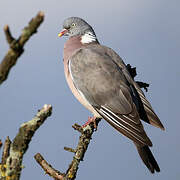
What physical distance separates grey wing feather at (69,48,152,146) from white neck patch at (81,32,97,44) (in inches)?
30.6

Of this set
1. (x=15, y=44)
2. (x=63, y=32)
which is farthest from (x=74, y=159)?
(x=63, y=32)

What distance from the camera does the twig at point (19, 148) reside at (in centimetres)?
344

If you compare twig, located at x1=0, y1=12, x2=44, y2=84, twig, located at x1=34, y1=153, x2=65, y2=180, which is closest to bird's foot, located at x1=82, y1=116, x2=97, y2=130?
twig, located at x1=34, y1=153, x2=65, y2=180

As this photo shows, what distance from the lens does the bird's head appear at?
8.19 meters

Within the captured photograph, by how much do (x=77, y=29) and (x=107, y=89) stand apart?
2.35 meters

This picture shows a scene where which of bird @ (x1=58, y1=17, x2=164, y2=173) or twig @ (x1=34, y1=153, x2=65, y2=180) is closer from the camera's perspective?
twig @ (x1=34, y1=153, x2=65, y2=180)

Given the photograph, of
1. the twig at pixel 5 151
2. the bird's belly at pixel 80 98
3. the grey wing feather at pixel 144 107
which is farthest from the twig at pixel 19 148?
the grey wing feather at pixel 144 107

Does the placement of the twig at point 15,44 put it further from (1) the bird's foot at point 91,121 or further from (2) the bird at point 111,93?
(1) the bird's foot at point 91,121

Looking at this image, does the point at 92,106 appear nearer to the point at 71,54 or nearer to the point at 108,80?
the point at 108,80

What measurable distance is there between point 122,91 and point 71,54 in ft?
5.18

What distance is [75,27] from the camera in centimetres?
841

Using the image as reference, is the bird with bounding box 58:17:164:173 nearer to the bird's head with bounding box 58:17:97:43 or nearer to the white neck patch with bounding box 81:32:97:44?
the white neck patch with bounding box 81:32:97:44

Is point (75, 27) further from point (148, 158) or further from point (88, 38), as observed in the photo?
point (148, 158)

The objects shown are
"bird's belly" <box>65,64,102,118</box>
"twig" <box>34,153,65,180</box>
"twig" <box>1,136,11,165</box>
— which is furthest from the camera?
"bird's belly" <box>65,64,102,118</box>
